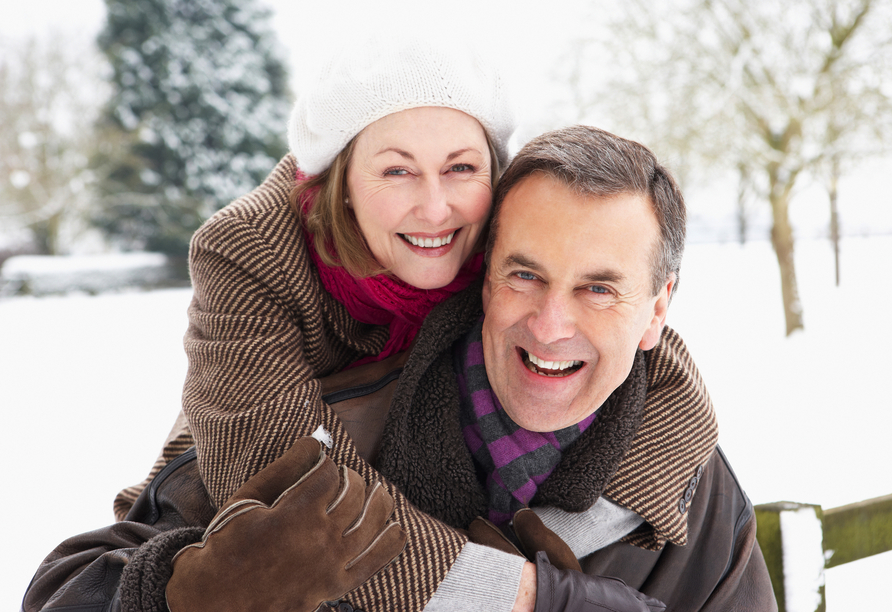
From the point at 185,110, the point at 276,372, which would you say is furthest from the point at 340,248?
the point at 185,110

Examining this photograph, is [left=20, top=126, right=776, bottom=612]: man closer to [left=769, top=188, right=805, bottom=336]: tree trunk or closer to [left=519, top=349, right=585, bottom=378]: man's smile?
[left=519, top=349, right=585, bottom=378]: man's smile

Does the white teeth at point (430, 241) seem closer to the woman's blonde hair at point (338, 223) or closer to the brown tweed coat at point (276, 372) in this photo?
the woman's blonde hair at point (338, 223)

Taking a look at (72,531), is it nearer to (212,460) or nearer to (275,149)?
(212,460)

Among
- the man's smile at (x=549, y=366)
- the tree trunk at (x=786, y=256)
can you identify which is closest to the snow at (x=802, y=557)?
the man's smile at (x=549, y=366)

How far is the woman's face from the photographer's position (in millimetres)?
1887

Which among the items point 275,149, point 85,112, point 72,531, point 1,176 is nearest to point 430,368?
A: point 72,531

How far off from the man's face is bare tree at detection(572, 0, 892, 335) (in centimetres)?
633

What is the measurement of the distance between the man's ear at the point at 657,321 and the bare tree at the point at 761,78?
6.16 meters

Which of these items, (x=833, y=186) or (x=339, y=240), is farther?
(x=833, y=186)

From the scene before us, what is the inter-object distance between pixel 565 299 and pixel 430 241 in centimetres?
50

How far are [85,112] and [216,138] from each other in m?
4.45

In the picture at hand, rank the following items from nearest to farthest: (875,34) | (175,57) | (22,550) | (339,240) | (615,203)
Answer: (615,203), (339,240), (22,550), (875,34), (175,57)

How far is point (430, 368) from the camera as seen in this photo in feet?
6.31

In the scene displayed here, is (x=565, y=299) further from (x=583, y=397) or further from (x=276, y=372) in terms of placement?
(x=276, y=372)
